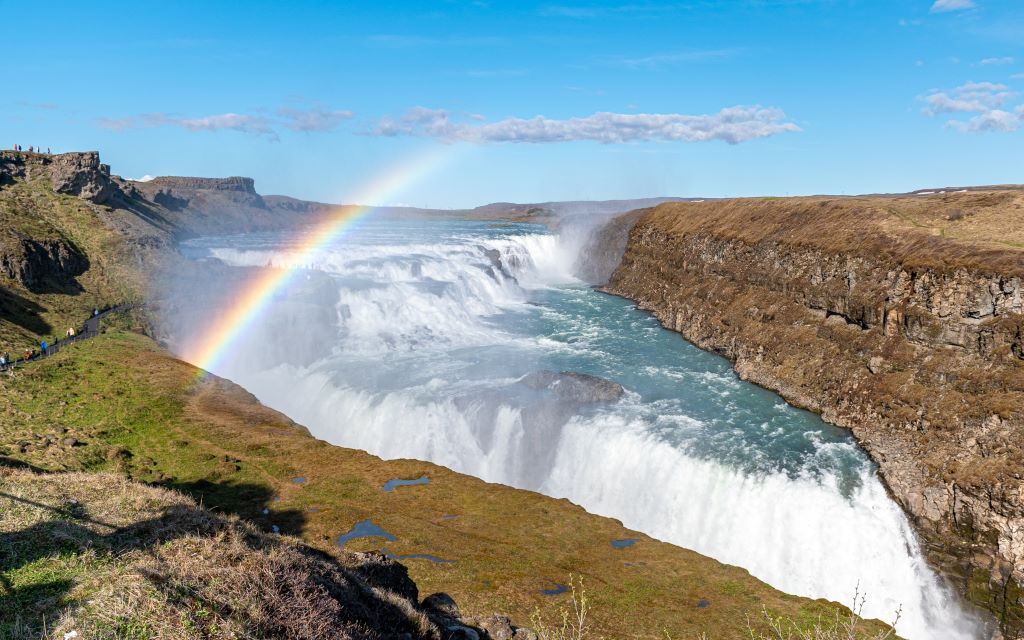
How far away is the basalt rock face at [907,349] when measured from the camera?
2262cm

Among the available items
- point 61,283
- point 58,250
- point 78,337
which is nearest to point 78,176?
point 58,250

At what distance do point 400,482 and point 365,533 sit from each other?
16.6 ft

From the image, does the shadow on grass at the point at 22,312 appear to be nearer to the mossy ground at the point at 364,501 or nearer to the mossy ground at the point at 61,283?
the mossy ground at the point at 61,283

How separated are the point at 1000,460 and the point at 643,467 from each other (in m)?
14.7

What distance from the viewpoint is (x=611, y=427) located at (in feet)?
100

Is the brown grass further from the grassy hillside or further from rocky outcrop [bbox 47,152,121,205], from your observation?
rocky outcrop [bbox 47,152,121,205]

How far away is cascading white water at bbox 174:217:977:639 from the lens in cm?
2322

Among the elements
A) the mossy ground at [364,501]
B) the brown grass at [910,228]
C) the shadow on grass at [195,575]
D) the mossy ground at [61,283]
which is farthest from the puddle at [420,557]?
the mossy ground at [61,283]

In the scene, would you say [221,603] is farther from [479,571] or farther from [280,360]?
[280,360]

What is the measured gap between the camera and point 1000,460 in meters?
23.9

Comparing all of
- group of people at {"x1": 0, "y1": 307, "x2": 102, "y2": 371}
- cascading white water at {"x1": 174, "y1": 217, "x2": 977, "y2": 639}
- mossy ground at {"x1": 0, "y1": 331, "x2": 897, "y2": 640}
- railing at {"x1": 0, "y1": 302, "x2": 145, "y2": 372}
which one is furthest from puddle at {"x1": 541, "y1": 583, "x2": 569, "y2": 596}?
group of people at {"x1": 0, "y1": 307, "x2": 102, "y2": 371}

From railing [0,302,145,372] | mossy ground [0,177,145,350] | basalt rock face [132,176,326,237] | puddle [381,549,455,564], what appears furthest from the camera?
basalt rock face [132,176,326,237]

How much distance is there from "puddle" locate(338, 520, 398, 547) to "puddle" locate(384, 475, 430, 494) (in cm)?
341

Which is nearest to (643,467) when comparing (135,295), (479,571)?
(479,571)
